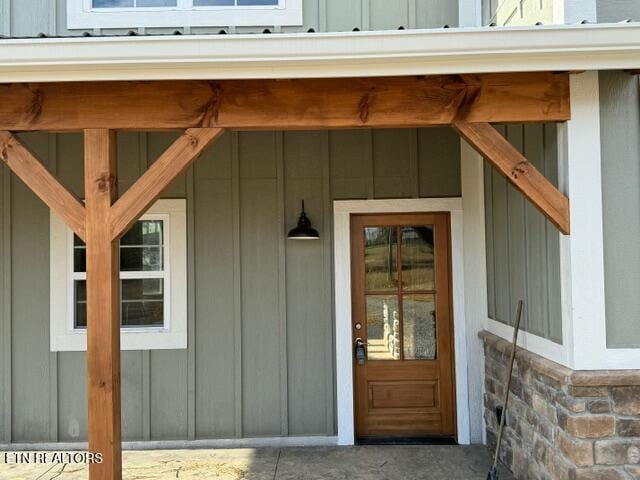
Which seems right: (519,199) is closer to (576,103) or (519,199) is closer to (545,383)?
(576,103)

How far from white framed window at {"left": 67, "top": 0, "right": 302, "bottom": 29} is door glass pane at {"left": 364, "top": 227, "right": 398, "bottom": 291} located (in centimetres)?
184

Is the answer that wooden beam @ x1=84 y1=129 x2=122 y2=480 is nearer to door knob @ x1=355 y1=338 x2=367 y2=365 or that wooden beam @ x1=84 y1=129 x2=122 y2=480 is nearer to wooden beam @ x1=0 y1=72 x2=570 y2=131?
wooden beam @ x1=0 y1=72 x2=570 y2=131

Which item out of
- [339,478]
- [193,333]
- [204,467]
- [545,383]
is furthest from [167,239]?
[545,383]

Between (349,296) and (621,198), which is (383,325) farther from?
(621,198)

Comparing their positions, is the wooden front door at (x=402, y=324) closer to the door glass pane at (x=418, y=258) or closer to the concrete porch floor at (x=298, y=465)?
the door glass pane at (x=418, y=258)

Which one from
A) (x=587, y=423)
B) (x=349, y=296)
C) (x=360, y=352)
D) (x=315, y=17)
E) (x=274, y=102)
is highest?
(x=315, y=17)

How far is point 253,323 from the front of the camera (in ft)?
15.1

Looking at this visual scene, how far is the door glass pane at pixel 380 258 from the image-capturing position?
187 inches

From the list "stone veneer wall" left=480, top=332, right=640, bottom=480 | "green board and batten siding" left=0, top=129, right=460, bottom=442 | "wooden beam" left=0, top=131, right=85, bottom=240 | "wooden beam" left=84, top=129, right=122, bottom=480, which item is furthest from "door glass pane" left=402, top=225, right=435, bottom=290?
"wooden beam" left=0, top=131, right=85, bottom=240

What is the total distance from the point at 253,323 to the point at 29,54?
2.64 m

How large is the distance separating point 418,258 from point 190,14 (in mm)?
2710

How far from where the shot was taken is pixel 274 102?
300 centimetres

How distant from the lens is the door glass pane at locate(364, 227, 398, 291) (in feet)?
15.6

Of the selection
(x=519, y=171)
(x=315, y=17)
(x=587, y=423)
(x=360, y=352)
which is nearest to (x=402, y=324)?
(x=360, y=352)
